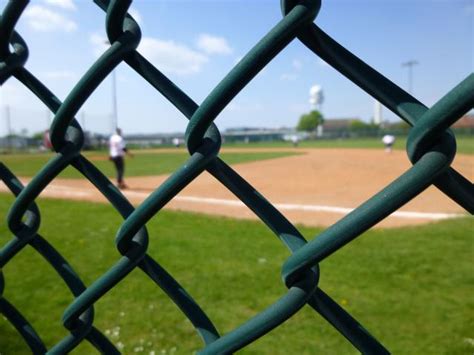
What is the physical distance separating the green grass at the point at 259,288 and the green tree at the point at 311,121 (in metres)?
87.2

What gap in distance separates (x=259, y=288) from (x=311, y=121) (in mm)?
90597

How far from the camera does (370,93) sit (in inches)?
20.8

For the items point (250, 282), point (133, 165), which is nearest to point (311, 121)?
point (133, 165)

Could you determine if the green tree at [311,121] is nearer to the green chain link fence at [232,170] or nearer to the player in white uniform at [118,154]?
the player in white uniform at [118,154]

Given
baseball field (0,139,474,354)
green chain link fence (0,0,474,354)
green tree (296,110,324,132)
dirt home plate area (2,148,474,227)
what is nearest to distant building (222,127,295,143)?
green tree (296,110,324,132)

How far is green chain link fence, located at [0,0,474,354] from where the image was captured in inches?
19.1

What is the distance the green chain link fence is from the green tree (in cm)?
9160

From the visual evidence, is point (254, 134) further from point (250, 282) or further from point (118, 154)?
point (250, 282)

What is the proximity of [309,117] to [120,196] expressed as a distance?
94.3 meters

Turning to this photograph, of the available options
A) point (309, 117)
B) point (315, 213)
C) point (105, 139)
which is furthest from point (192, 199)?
point (309, 117)

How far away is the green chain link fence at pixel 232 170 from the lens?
0.48 metres

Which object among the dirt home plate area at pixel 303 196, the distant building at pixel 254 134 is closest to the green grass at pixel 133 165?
the dirt home plate area at pixel 303 196

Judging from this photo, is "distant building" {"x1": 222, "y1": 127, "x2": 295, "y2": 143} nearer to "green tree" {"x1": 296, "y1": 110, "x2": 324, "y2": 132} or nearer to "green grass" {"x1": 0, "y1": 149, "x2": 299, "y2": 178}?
"green tree" {"x1": 296, "y1": 110, "x2": 324, "y2": 132}

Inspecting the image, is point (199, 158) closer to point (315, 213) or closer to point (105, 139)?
point (315, 213)
